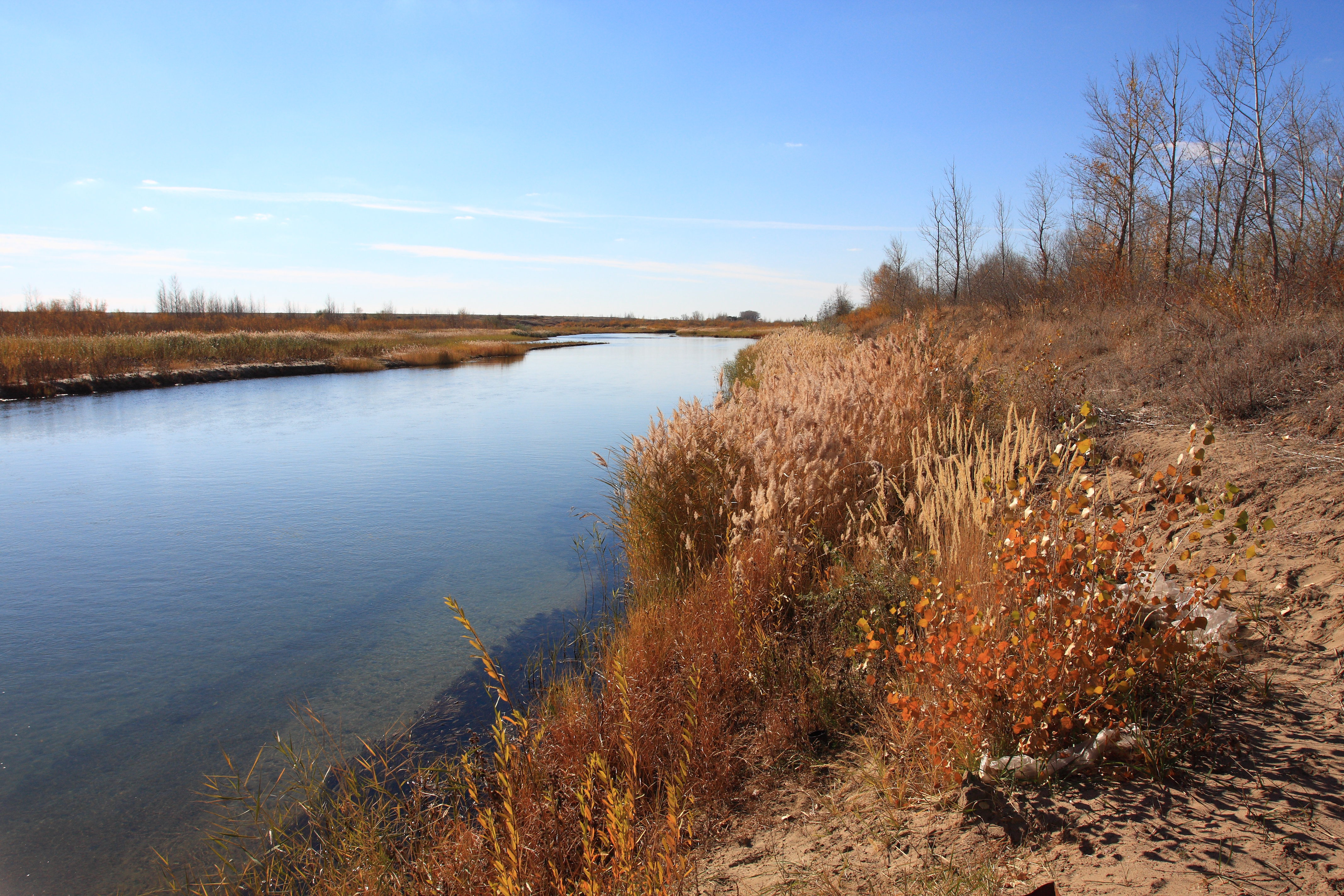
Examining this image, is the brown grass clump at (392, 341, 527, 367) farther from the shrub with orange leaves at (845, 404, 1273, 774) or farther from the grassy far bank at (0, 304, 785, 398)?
the shrub with orange leaves at (845, 404, 1273, 774)

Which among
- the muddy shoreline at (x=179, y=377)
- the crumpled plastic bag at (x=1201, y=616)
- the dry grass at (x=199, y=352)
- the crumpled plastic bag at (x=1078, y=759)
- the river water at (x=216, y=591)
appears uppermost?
the dry grass at (x=199, y=352)

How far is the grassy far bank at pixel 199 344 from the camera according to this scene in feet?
69.5

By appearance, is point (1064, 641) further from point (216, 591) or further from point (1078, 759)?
point (216, 591)

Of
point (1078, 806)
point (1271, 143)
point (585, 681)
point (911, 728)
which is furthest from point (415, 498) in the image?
point (1271, 143)

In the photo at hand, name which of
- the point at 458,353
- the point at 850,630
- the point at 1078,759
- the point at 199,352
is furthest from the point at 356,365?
the point at 1078,759

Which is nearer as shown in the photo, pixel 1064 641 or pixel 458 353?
pixel 1064 641

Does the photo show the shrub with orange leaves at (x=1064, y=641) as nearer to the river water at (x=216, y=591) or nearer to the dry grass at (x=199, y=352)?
the river water at (x=216, y=591)

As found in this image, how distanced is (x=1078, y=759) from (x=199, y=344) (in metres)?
35.4

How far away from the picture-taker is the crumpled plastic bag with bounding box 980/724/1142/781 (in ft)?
7.22

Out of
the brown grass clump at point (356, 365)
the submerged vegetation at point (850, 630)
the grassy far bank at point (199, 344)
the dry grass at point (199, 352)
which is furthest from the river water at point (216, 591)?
the brown grass clump at point (356, 365)

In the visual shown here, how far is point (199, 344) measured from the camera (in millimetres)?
29516

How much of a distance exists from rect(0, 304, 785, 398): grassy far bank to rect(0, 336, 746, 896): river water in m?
7.83

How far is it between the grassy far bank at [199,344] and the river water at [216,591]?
7832mm

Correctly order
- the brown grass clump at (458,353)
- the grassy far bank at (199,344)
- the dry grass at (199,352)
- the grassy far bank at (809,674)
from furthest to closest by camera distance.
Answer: the brown grass clump at (458,353), the grassy far bank at (199,344), the dry grass at (199,352), the grassy far bank at (809,674)
